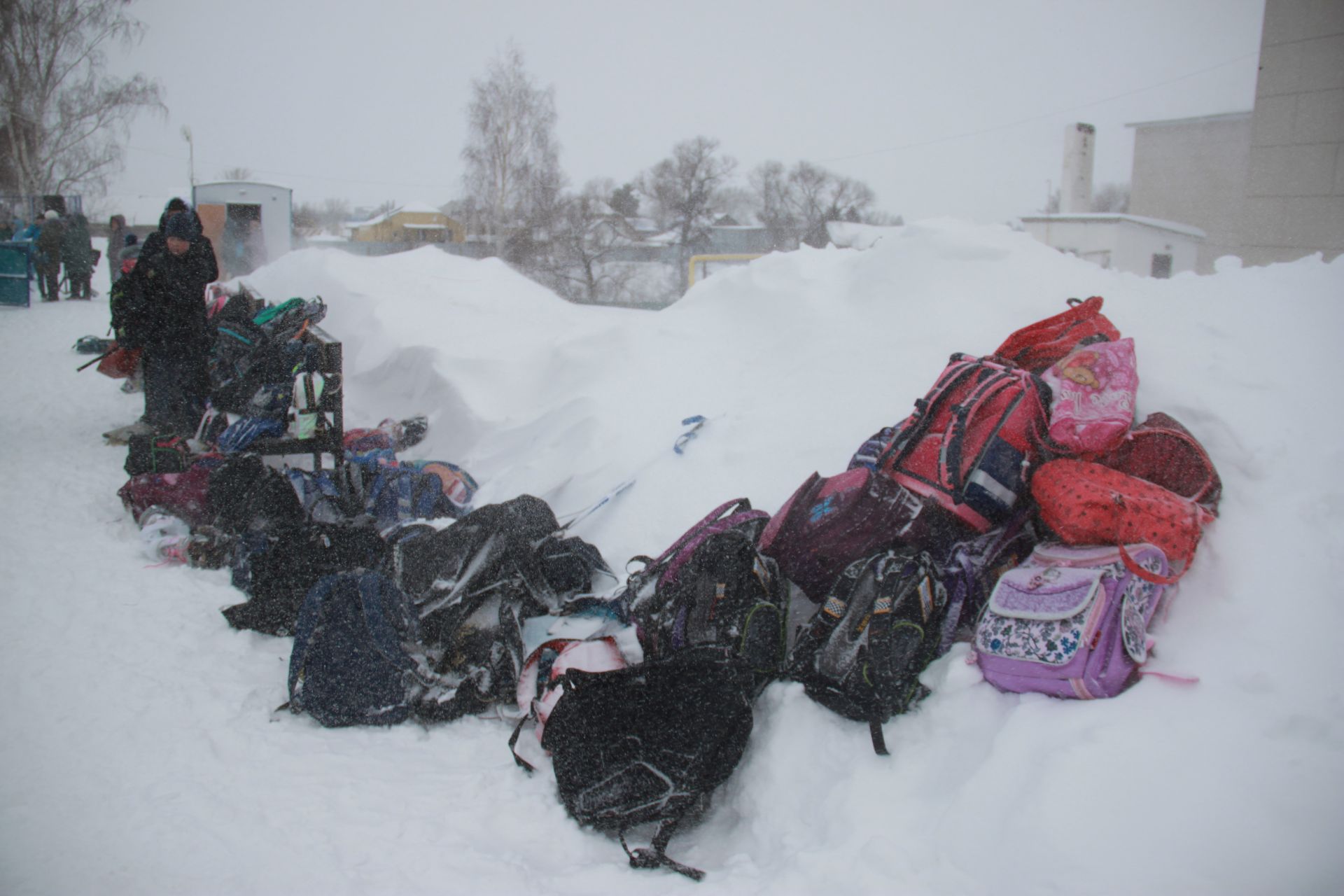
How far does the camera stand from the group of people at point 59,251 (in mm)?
13555

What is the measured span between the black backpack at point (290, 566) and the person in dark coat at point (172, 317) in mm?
2877

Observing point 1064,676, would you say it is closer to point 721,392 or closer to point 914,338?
point 914,338

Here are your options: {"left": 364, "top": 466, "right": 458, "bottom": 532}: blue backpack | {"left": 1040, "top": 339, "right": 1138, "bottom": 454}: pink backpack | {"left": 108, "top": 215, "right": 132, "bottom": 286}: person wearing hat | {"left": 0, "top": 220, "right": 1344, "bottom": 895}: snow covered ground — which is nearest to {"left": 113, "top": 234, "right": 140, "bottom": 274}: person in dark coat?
{"left": 0, "top": 220, "right": 1344, "bottom": 895}: snow covered ground

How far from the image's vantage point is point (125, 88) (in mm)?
23297

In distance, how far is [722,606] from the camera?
270 centimetres

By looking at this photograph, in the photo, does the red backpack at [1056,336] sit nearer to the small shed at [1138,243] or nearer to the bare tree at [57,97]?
the small shed at [1138,243]

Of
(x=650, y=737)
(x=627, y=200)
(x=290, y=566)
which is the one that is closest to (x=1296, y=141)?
(x=650, y=737)

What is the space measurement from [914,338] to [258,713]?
3775mm

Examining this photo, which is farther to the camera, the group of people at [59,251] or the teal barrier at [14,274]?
the group of people at [59,251]

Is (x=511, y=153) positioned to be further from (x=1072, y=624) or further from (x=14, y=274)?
(x=1072, y=624)

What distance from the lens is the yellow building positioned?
43994mm

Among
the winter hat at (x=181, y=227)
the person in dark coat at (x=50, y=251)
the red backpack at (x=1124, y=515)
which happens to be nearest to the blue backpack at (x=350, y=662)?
the red backpack at (x=1124, y=515)

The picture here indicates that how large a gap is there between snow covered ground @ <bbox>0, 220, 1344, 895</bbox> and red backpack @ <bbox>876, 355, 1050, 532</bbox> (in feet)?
2.07

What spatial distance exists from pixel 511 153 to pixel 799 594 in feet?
95.5
